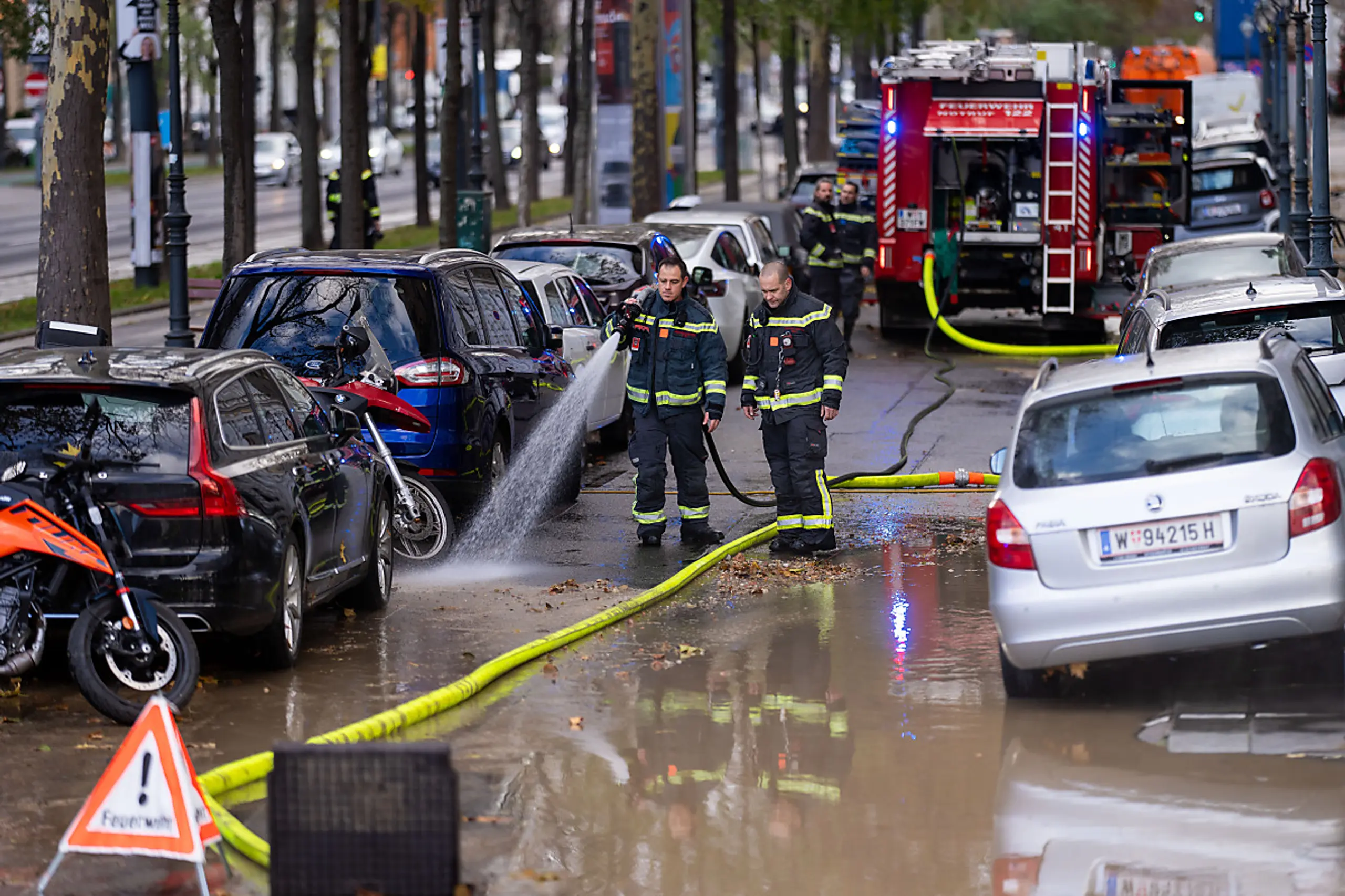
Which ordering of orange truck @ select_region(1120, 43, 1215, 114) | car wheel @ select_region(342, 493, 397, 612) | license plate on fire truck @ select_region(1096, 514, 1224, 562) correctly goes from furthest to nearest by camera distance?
orange truck @ select_region(1120, 43, 1215, 114), car wheel @ select_region(342, 493, 397, 612), license plate on fire truck @ select_region(1096, 514, 1224, 562)

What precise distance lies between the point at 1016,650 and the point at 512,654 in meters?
2.29

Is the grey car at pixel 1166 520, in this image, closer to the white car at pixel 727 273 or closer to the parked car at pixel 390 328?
the parked car at pixel 390 328

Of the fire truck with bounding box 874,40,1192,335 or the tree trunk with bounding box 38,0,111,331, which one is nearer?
the tree trunk with bounding box 38,0,111,331

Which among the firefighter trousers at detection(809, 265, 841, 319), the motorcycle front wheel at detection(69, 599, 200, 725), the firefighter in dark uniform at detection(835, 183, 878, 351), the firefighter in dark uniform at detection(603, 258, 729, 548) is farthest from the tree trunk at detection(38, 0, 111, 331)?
the firefighter in dark uniform at detection(835, 183, 878, 351)

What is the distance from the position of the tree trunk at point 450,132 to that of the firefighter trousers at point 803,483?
14980mm

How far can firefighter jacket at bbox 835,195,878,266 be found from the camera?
75.5 ft

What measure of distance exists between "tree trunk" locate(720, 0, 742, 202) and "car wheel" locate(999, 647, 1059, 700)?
30159mm

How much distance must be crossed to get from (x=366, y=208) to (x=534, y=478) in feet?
57.0

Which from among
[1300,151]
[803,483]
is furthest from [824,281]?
[803,483]

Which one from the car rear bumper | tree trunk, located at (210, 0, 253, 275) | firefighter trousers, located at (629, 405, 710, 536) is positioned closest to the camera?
the car rear bumper

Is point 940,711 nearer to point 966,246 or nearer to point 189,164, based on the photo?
point 966,246

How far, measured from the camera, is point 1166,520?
301 inches

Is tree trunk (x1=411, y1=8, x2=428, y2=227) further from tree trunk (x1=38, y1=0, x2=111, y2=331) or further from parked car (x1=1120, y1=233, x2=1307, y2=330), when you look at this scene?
tree trunk (x1=38, y1=0, x2=111, y2=331)

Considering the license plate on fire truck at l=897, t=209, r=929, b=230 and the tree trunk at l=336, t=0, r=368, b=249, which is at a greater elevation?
the tree trunk at l=336, t=0, r=368, b=249
